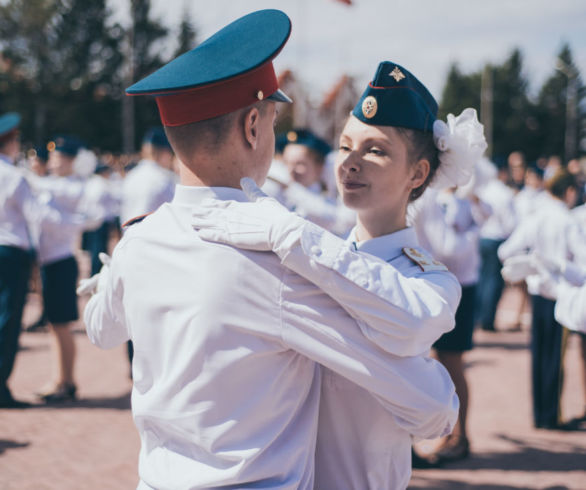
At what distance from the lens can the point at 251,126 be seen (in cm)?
161

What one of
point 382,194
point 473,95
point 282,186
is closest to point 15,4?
point 473,95

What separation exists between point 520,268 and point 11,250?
13.9 ft

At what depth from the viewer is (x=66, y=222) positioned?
20.9ft

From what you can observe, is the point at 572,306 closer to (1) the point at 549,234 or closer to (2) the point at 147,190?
(1) the point at 549,234

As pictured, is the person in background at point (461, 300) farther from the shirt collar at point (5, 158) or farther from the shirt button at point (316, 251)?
the shirt collar at point (5, 158)

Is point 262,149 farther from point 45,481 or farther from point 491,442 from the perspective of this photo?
point 491,442

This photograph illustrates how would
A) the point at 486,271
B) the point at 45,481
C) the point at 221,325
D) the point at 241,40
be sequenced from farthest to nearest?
1. the point at 486,271
2. the point at 45,481
3. the point at 241,40
4. the point at 221,325

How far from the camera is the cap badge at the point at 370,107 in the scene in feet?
6.99

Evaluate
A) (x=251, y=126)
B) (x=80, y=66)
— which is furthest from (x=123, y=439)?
(x=80, y=66)

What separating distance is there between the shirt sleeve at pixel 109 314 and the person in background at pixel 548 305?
4.11m

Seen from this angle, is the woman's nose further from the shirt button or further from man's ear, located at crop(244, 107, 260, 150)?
the shirt button

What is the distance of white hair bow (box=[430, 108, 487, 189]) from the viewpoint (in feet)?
7.36

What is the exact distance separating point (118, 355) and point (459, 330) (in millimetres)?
4462

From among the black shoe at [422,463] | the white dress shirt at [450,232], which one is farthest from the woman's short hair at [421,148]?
the black shoe at [422,463]
